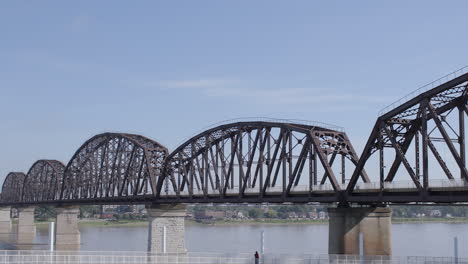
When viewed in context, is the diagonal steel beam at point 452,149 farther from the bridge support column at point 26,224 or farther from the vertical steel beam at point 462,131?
the bridge support column at point 26,224

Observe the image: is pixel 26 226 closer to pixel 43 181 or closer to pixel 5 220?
pixel 43 181

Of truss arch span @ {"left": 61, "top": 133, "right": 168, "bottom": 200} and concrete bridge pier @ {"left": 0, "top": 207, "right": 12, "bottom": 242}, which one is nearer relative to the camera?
truss arch span @ {"left": 61, "top": 133, "right": 168, "bottom": 200}

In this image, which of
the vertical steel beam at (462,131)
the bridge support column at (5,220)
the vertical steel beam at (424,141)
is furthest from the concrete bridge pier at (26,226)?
the vertical steel beam at (462,131)

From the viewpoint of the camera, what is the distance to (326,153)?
5225 centimetres

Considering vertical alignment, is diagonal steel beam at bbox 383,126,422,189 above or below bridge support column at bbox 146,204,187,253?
above

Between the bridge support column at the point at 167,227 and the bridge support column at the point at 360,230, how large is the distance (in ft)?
105

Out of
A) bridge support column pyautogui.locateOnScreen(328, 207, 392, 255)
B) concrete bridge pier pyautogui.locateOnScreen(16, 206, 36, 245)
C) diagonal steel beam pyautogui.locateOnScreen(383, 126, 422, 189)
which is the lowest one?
concrete bridge pier pyautogui.locateOnScreen(16, 206, 36, 245)

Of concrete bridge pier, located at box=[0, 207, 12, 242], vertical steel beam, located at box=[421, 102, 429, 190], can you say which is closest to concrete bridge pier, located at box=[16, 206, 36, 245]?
concrete bridge pier, located at box=[0, 207, 12, 242]

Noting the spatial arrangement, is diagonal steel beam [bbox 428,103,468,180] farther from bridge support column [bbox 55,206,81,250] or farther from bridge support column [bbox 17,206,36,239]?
bridge support column [bbox 17,206,36,239]

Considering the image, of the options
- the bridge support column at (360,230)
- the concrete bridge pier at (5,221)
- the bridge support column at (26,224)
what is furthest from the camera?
Answer: the concrete bridge pier at (5,221)

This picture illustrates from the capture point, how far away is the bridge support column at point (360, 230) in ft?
144

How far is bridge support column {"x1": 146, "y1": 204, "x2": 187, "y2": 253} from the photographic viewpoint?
246 ft

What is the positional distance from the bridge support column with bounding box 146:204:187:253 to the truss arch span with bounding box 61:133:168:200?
6.51 meters

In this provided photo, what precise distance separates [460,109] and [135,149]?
69001 mm
